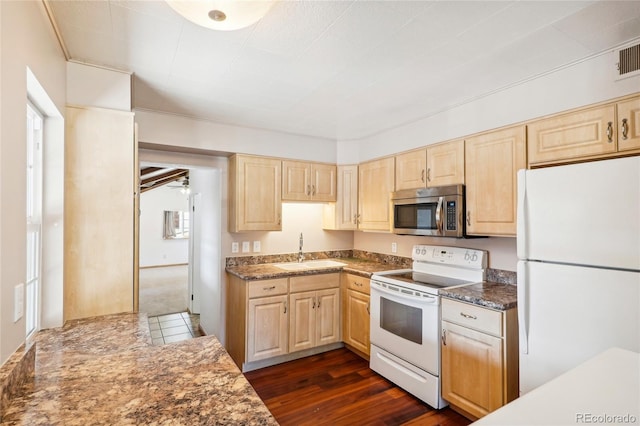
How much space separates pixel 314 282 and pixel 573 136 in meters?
2.41

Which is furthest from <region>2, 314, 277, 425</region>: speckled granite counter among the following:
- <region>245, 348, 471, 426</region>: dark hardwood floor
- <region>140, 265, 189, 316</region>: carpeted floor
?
<region>140, 265, 189, 316</region>: carpeted floor

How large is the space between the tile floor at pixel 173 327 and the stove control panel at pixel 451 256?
2915 millimetres

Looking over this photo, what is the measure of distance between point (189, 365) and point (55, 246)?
3.78ft

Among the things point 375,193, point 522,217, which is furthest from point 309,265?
point 522,217

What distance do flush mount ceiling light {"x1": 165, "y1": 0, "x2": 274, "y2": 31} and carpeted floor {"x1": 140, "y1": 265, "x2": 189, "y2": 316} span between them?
4.97 m

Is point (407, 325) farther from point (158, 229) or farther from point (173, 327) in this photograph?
point (158, 229)

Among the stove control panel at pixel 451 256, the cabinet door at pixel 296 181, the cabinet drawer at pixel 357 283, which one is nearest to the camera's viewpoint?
the stove control panel at pixel 451 256

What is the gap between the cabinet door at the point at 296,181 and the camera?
11.5 ft

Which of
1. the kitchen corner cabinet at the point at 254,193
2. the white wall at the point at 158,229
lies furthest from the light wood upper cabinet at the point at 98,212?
the white wall at the point at 158,229

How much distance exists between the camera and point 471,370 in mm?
2217

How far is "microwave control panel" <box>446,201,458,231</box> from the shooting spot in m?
2.62

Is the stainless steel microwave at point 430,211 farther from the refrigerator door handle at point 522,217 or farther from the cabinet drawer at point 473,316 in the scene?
the refrigerator door handle at point 522,217

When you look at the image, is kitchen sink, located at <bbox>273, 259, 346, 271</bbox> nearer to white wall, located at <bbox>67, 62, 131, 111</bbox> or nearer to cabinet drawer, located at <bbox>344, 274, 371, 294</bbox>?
cabinet drawer, located at <bbox>344, 274, 371, 294</bbox>

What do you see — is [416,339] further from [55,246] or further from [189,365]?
[55,246]
